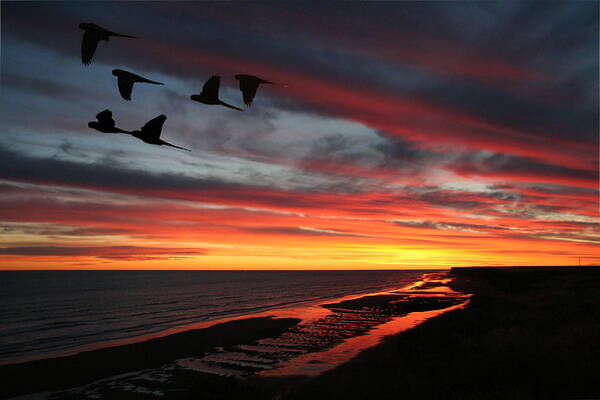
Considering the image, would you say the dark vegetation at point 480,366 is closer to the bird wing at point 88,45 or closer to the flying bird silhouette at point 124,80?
the flying bird silhouette at point 124,80

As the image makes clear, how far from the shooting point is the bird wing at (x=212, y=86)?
138 inches

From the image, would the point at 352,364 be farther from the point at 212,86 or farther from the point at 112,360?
the point at 212,86

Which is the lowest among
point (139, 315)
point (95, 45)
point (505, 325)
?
point (139, 315)

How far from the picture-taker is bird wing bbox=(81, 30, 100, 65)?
363 centimetres

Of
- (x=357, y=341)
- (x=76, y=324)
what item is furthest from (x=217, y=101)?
(x=76, y=324)

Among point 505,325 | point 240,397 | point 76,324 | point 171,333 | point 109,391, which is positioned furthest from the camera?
point 76,324

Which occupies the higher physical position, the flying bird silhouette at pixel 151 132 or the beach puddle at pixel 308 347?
the flying bird silhouette at pixel 151 132

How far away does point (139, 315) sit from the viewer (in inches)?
1565

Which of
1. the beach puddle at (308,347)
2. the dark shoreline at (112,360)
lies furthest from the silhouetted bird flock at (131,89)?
Result: the dark shoreline at (112,360)

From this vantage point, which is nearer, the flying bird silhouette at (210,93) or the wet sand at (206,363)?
the flying bird silhouette at (210,93)

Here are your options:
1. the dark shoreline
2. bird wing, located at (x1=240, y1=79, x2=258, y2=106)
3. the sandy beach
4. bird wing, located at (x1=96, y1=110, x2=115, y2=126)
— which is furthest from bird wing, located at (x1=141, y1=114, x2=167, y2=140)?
the dark shoreline

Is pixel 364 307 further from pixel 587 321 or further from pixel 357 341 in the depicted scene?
pixel 587 321

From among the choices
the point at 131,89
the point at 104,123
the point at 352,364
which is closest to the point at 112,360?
the point at 352,364

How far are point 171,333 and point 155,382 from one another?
12273 millimetres
